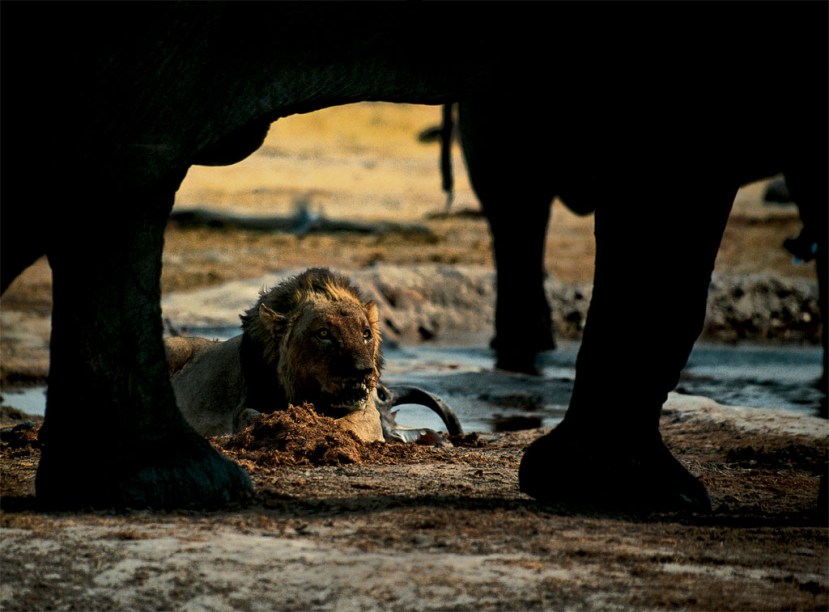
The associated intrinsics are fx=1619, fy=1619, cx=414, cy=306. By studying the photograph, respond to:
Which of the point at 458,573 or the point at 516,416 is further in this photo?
the point at 516,416

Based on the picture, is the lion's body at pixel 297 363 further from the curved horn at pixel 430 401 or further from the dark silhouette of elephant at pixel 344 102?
the dark silhouette of elephant at pixel 344 102

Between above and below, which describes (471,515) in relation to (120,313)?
below

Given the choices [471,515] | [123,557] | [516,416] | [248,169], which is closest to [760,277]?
[516,416]

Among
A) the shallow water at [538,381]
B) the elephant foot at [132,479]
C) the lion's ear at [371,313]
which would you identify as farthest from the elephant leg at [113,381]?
the shallow water at [538,381]

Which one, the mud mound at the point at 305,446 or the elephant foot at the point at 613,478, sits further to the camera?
the mud mound at the point at 305,446

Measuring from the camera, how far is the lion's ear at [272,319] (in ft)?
21.0

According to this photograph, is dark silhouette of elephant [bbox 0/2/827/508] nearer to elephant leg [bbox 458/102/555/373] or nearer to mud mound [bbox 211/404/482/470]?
mud mound [bbox 211/404/482/470]

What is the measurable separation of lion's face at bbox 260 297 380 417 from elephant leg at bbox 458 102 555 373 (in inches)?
168

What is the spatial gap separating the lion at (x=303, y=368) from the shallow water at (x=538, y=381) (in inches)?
42.1

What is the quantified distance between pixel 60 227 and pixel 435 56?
1.20m

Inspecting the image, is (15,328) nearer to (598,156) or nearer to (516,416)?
(516,416)

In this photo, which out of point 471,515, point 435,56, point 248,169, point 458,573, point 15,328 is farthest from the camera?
point 248,169

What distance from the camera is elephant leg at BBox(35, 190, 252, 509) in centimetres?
422

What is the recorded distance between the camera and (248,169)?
1048 inches
